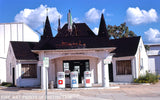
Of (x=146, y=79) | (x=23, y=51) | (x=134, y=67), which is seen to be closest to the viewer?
(x=146, y=79)

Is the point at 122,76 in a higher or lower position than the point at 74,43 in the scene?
lower

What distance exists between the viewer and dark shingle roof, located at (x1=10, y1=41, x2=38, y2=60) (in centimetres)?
2697

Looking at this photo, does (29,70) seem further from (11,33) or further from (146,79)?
(11,33)

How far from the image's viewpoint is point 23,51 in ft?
91.9

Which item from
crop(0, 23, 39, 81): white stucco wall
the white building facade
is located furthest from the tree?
crop(0, 23, 39, 81): white stucco wall

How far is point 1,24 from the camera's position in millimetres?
A: 39938

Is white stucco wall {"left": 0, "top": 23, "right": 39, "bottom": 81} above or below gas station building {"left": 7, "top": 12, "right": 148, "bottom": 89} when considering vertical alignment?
above

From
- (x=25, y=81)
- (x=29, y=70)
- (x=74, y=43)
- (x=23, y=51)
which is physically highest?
(x=74, y=43)

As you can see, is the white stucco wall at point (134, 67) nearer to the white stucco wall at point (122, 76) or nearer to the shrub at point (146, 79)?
the white stucco wall at point (122, 76)

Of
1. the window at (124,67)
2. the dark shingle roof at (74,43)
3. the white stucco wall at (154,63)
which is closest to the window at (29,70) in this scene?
the dark shingle roof at (74,43)

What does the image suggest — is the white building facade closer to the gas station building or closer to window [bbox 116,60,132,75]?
the gas station building

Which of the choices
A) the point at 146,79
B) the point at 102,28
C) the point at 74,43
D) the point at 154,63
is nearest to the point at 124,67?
the point at 146,79

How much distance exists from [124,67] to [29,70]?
10.3 m

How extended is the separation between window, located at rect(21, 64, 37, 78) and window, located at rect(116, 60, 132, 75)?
361 inches
